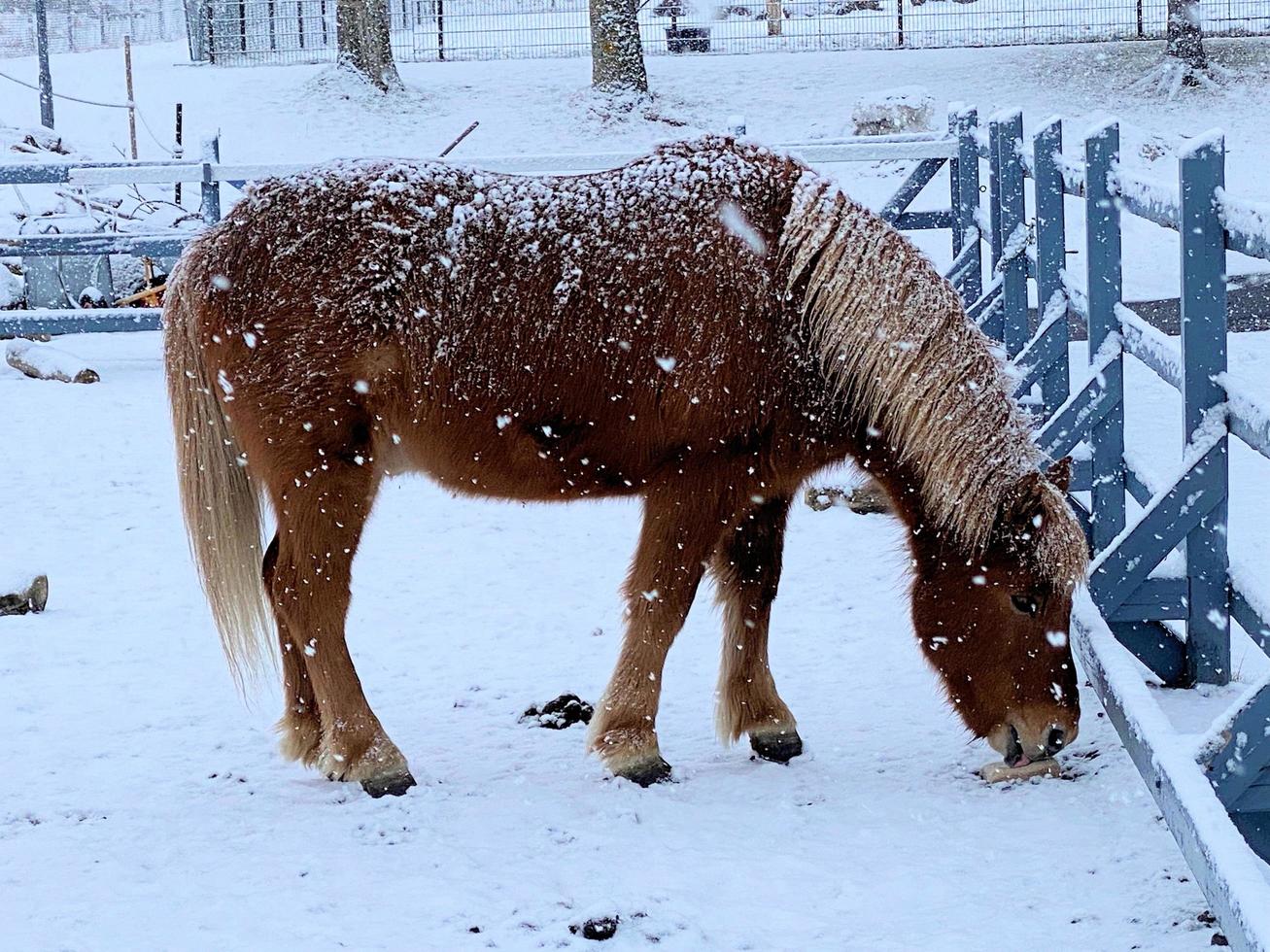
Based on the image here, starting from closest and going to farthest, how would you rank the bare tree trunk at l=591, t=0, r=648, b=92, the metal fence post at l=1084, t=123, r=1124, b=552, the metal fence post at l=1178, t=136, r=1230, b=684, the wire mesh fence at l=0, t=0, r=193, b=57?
the metal fence post at l=1178, t=136, r=1230, b=684 → the metal fence post at l=1084, t=123, r=1124, b=552 → the bare tree trunk at l=591, t=0, r=648, b=92 → the wire mesh fence at l=0, t=0, r=193, b=57

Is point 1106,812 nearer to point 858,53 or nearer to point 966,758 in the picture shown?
point 966,758

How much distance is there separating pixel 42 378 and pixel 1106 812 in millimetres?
8241

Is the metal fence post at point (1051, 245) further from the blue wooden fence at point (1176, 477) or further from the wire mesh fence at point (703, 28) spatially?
the wire mesh fence at point (703, 28)

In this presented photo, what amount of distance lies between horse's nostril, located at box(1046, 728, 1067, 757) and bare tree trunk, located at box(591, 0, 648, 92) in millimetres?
19010

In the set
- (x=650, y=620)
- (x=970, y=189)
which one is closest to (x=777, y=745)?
(x=650, y=620)

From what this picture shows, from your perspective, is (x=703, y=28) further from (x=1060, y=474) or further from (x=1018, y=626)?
(x=1018, y=626)

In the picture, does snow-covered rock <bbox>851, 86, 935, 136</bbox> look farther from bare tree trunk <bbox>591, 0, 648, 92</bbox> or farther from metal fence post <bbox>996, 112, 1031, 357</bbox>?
metal fence post <bbox>996, 112, 1031, 357</bbox>

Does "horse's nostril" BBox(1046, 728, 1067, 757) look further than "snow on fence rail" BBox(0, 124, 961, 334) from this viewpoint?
No

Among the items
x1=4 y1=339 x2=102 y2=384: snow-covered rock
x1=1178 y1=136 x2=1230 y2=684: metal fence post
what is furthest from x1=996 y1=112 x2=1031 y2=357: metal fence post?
x1=4 y1=339 x2=102 y2=384: snow-covered rock

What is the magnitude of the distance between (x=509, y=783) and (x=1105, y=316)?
8.11ft

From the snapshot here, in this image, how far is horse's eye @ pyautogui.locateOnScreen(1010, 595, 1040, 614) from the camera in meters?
3.71

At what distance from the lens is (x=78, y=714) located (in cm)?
447

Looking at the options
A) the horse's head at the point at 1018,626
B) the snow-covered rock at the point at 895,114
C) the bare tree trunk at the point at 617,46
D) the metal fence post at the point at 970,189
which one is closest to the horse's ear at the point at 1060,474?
the horse's head at the point at 1018,626

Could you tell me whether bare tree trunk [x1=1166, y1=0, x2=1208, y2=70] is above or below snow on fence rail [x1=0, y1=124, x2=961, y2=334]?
above
